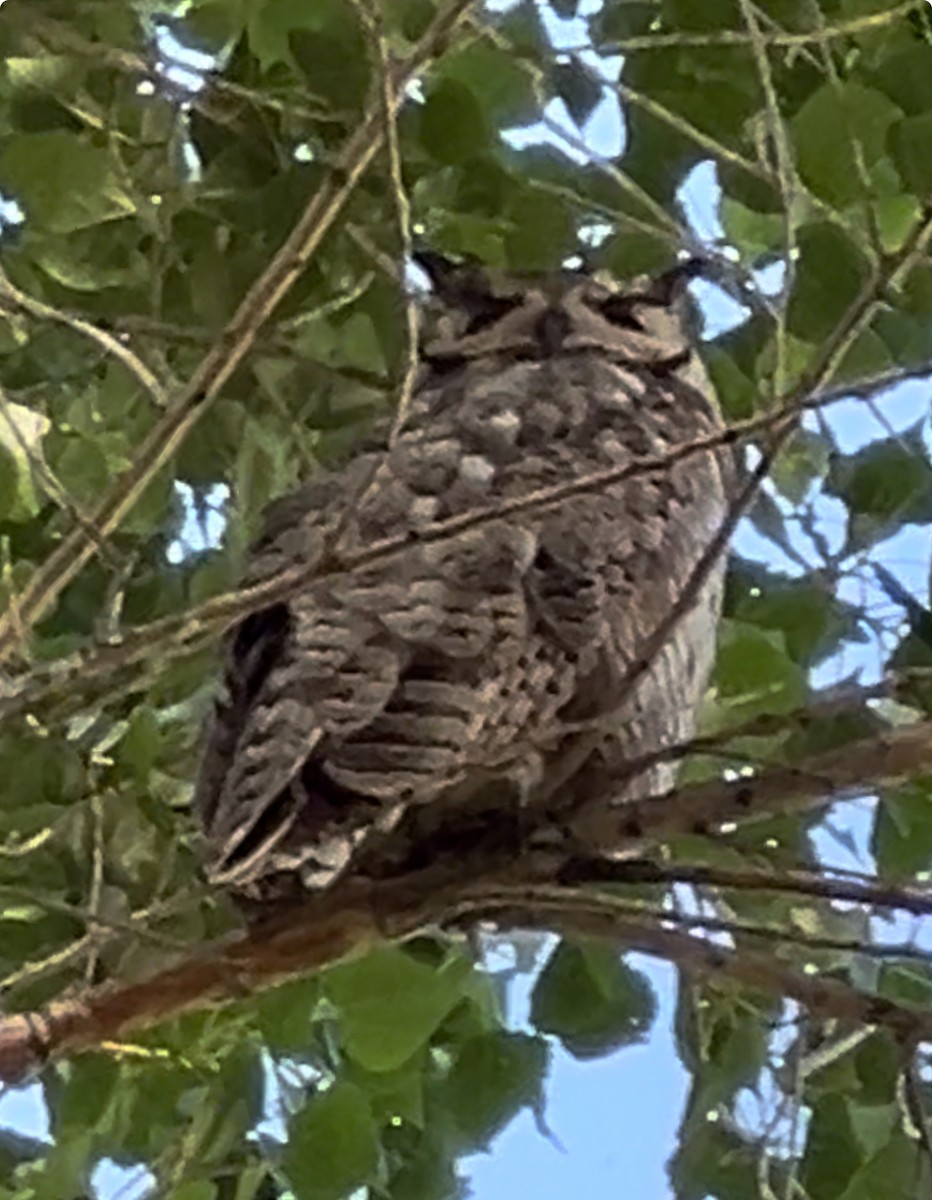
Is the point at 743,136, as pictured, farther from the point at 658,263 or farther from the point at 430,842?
the point at 430,842

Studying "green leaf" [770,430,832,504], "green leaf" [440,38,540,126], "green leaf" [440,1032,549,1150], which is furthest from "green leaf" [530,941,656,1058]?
"green leaf" [440,38,540,126]

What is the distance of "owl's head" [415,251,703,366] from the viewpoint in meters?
1.22

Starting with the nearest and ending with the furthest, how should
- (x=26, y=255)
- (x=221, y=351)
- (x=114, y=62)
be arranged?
(x=221, y=351) → (x=114, y=62) → (x=26, y=255)

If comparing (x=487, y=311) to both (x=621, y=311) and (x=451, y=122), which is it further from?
(x=451, y=122)

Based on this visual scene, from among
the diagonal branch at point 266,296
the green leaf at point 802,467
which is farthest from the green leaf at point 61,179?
the green leaf at point 802,467

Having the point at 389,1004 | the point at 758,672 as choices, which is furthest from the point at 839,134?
the point at 389,1004

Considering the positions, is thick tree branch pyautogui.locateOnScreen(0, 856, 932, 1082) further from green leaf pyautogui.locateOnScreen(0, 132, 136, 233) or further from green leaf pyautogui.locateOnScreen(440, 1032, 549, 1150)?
green leaf pyautogui.locateOnScreen(0, 132, 136, 233)

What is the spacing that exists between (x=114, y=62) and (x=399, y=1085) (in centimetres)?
43

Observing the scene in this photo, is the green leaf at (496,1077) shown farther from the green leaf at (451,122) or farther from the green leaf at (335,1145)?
the green leaf at (451,122)

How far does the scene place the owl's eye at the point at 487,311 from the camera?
4.15 feet

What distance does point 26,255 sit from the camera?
926 millimetres

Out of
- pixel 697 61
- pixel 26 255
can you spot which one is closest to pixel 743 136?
pixel 697 61

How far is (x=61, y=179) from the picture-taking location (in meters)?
0.83

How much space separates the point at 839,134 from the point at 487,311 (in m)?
0.50
